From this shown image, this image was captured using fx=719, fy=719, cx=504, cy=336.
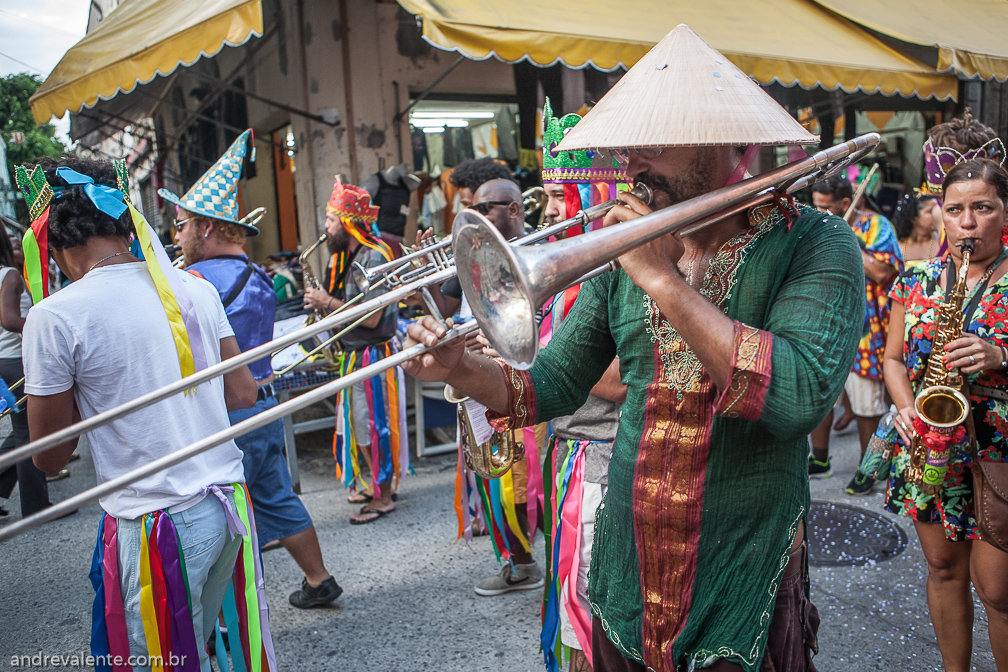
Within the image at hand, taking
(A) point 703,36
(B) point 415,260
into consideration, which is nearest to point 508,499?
(B) point 415,260

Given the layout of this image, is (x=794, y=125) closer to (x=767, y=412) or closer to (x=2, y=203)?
(x=767, y=412)

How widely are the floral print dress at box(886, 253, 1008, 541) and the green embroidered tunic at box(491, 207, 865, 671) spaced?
1.19 meters

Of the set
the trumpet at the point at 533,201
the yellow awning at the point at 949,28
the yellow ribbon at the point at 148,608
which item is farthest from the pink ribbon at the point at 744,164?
the yellow awning at the point at 949,28

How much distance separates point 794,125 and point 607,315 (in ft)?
2.11

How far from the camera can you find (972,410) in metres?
Answer: 2.52

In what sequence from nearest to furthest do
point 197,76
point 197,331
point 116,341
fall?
point 116,341, point 197,331, point 197,76

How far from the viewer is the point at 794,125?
1504 mm

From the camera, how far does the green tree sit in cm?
1817

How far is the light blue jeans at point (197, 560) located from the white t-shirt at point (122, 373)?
54 millimetres

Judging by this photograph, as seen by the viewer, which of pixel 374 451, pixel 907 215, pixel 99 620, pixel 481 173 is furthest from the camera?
pixel 907 215

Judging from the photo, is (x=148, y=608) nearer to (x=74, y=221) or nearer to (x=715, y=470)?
(x=74, y=221)

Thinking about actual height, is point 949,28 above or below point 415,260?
above

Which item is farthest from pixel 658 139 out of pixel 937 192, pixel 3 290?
pixel 3 290

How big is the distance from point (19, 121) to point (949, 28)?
847 inches
